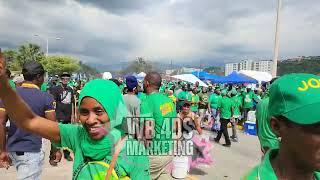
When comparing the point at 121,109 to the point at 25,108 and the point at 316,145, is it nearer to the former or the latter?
the point at 25,108

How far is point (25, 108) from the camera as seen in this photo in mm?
2129

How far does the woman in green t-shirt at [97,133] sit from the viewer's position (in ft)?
7.17

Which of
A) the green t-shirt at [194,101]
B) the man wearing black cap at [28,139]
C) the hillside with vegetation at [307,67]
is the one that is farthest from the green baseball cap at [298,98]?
the green t-shirt at [194,101]

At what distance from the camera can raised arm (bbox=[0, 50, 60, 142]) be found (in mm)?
1964

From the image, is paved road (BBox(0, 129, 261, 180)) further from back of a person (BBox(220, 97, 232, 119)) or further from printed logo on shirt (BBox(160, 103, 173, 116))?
printed logo on shirt (BBox(160, 103, 173, 116))

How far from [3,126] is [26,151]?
392 millimetres

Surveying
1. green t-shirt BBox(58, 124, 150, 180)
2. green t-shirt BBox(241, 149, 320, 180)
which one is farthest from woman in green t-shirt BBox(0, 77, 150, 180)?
green t-shirt BBox(241, 149, 320, 180)

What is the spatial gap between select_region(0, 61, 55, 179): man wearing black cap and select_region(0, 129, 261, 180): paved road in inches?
119

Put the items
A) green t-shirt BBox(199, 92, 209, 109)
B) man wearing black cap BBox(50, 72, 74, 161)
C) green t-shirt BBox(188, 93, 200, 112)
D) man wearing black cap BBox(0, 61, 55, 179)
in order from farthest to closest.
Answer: green t-shirt BBox(199, 92, 209, 109) < green t-shirt BBox(188, 93, 200, 112) < man wearing black cap BBox(50, 72, 74, 161) < man wearing black cap BBox(0, 61, 55, 179)

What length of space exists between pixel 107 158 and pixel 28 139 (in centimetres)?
212

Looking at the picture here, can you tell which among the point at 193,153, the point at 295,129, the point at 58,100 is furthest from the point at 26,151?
the point at 58,100

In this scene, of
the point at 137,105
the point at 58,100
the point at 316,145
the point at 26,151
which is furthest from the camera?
the point at 58,100

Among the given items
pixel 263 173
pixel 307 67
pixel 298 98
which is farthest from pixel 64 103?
pixel 307 67

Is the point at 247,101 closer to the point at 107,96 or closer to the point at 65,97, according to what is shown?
the point at 65,97
